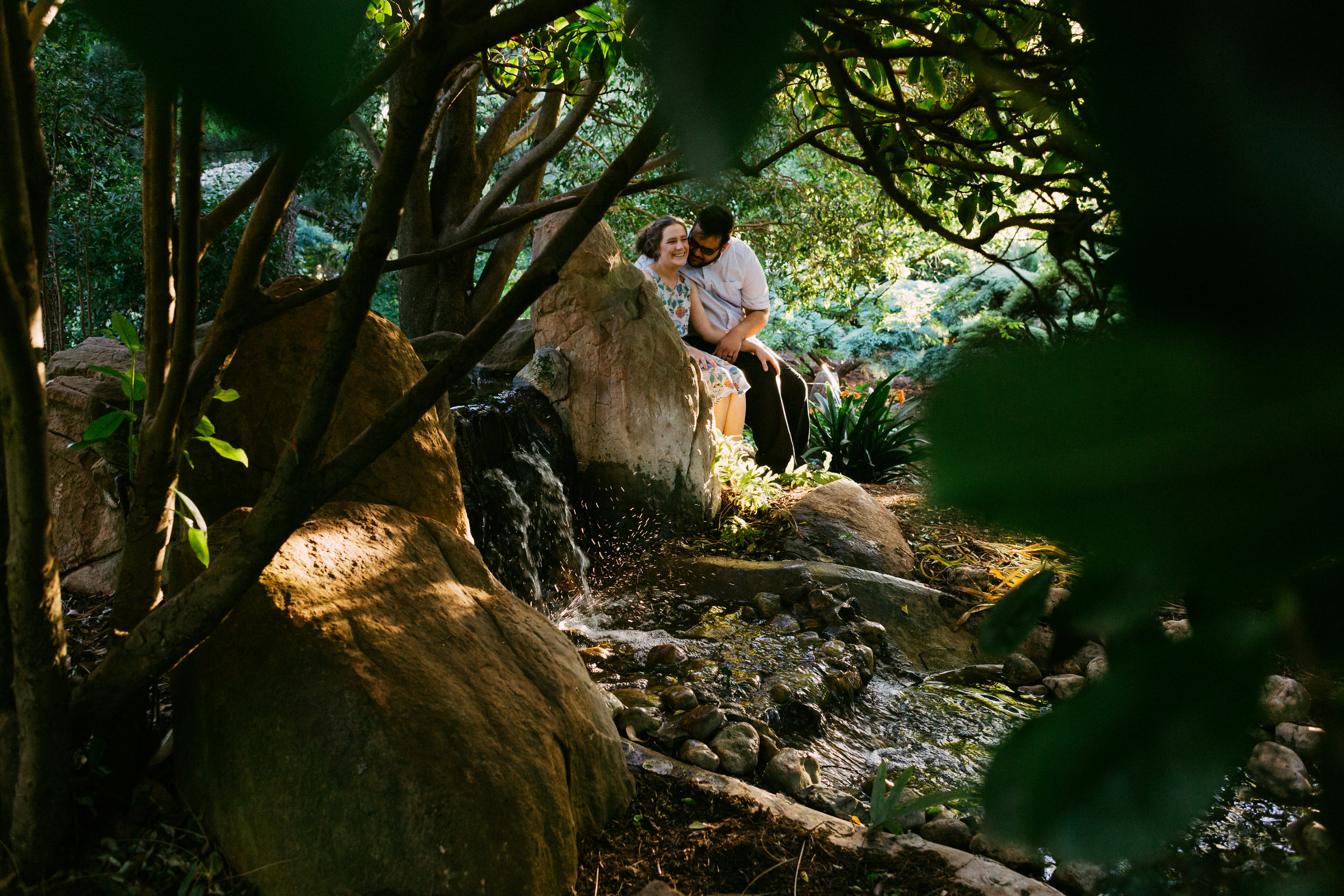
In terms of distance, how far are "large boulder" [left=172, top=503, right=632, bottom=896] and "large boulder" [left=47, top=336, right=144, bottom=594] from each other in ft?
6.92

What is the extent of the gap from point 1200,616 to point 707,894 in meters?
2.14

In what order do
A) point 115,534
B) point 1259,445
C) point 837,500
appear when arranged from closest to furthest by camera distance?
point 1259,445, point 115,534, point 837,500

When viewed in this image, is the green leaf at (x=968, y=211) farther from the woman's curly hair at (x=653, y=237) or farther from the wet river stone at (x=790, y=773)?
the woman's curly hair at (x=653, y=237)

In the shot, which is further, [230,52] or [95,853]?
[95,853]

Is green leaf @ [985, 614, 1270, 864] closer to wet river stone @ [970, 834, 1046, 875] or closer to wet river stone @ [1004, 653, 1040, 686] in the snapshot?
wet river stone @ [970, 834, 1046, 875]

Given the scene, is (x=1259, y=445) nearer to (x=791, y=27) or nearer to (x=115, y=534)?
(x=791, y=27)

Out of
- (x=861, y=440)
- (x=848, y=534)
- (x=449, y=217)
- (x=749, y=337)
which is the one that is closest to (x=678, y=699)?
(x=848, y=534)

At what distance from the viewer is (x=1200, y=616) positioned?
0.18 meters

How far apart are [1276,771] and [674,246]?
6650 mm

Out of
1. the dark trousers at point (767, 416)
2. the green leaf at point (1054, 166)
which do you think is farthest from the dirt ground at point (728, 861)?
the dark trousers at point (767, 416)

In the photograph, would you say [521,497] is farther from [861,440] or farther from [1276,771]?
[1276,771]

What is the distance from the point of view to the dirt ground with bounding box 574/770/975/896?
2064 millimetres

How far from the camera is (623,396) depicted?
5.80m

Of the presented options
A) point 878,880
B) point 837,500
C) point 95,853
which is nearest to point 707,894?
point 878,880
